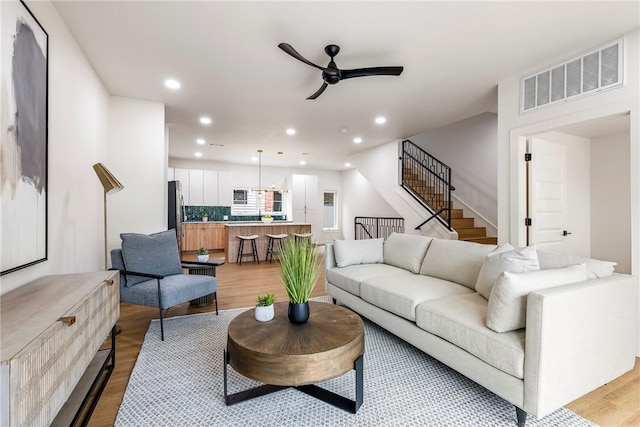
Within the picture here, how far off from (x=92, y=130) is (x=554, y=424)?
4.50m

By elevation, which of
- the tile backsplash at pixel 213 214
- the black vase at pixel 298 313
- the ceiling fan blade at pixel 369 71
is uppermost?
the ceiling fan blade at pixel 369 71

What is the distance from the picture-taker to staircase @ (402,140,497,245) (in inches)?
224

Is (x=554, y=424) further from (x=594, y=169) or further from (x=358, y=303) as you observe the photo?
(x=594, y=169)

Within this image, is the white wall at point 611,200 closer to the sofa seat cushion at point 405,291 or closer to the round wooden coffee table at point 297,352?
the sofa seat cushion at point 405,291

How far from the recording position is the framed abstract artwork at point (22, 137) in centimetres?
157

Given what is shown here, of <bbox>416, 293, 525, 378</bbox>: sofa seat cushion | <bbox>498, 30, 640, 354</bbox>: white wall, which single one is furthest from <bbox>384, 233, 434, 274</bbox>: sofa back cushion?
<bbox>498, 30, 640, 354</bbox>: white wall

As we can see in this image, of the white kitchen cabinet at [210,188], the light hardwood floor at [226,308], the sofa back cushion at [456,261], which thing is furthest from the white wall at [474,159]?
the white kitchen cabinet at [210,188]

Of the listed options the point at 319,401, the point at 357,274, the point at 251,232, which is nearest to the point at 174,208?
the point at 251,232

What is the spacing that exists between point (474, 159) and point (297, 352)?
20.1 feet

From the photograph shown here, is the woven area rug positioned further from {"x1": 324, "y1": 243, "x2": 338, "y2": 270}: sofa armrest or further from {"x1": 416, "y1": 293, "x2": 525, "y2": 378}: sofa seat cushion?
{"x1": 324, "y1": 243, "x2": 338, "y2": 270}: sofa armrest

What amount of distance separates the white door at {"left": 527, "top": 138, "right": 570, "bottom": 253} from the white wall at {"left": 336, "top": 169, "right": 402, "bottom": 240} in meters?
5.21

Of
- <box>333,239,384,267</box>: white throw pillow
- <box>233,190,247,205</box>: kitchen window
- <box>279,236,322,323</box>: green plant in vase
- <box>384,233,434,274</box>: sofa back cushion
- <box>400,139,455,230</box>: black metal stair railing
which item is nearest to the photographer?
<box>279,236,322,323</box>: green plant in vase

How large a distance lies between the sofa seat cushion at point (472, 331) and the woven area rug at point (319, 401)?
13.2 inches

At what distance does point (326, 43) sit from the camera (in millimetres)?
2756
